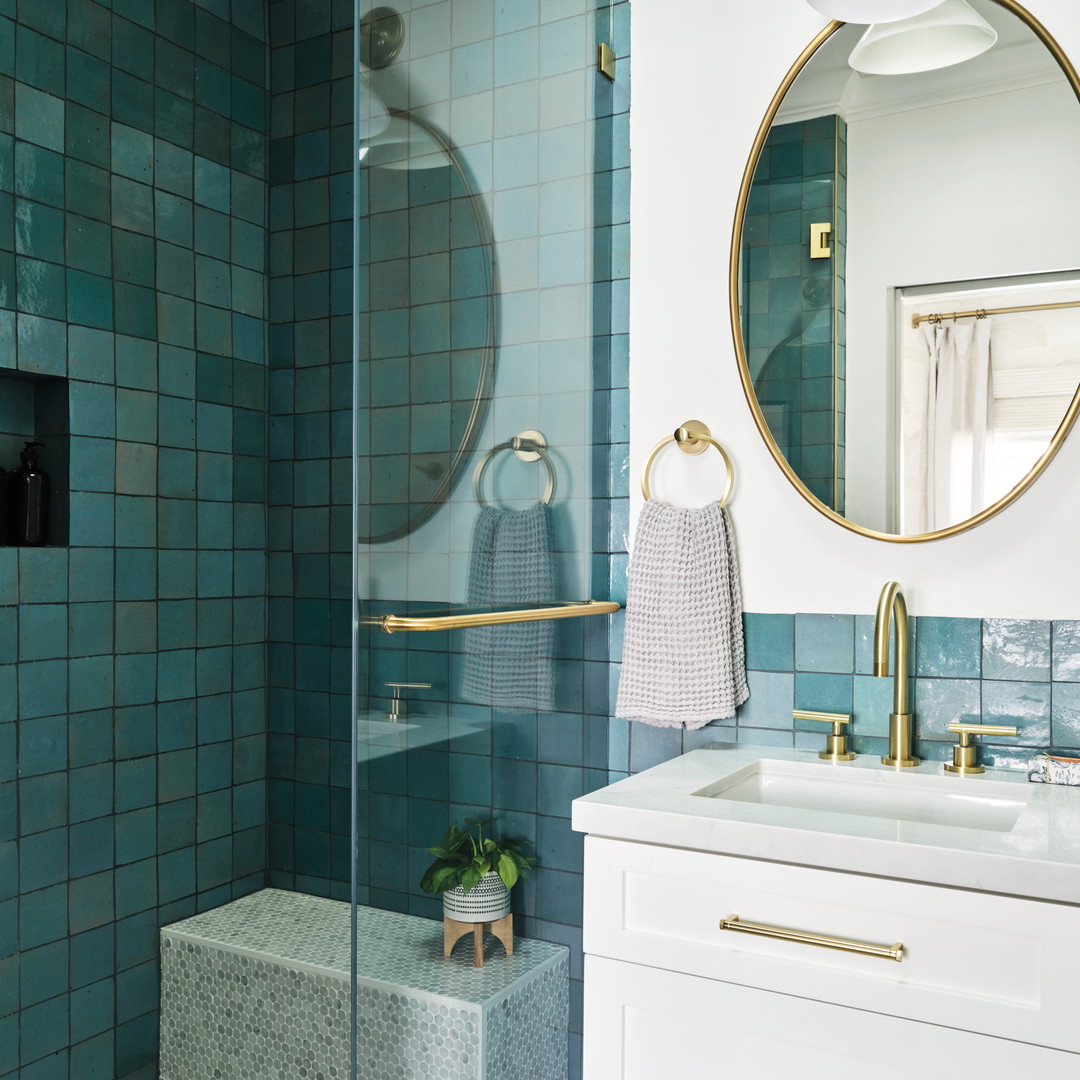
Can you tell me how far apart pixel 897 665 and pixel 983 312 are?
521 mm

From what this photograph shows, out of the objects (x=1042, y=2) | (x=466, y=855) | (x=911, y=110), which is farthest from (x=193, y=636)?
(x=1042, y=2)

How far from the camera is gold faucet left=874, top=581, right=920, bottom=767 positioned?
1.47 m

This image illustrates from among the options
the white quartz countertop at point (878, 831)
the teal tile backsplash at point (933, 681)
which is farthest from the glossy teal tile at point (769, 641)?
the white quartz countertop at point (878, 831)

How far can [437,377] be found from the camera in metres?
1.37

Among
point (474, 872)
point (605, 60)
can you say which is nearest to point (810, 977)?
point (474, 872)

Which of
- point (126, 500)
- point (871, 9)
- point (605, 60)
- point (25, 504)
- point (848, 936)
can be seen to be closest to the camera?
point (848, 936)

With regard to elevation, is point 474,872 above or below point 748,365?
below

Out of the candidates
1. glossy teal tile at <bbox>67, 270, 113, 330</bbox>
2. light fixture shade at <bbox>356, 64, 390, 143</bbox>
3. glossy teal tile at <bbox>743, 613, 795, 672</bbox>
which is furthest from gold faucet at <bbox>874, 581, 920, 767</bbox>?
glossy teal tile at <bbox>67, 270, 113, 330</bbox>

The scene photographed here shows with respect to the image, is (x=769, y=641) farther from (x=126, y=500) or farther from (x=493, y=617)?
(x=126, y=500)

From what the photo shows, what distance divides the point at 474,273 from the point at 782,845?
2.80 ft

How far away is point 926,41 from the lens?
59.7 inches

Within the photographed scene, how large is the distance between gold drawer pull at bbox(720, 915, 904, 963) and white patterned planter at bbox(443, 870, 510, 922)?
387 mm

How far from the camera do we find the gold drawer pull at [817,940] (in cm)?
111

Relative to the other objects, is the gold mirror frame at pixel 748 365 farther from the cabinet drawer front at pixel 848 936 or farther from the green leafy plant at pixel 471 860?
the green leafy plant at pixel 471 860
